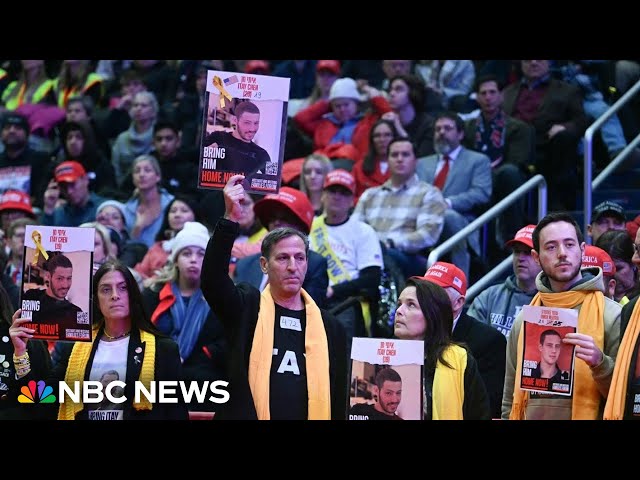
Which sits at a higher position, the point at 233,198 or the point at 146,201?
the point at 146,201

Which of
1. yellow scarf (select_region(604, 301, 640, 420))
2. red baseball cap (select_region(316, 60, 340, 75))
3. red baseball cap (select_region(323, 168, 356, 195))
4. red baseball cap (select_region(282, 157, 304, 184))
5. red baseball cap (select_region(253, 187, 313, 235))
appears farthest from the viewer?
red baseball cap (select_region(316, 60, 340, 75))

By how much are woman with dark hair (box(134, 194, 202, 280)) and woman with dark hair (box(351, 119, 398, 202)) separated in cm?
123

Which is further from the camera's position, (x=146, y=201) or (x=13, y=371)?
(x=146, y=201)

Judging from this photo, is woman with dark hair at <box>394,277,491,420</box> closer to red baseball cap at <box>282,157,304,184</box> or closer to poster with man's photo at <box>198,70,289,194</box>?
poster with man's photo at <box>198,70,289,194</box>

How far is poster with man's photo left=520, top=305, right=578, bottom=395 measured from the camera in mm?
6441

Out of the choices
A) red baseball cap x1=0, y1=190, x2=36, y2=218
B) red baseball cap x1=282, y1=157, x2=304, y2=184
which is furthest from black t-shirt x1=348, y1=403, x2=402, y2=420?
red baseball cap x1=0, y1=190, x2=36, y2=218

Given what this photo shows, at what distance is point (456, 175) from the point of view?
1025cm

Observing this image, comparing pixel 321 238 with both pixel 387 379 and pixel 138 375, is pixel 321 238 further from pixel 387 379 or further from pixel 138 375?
pixel 387 379

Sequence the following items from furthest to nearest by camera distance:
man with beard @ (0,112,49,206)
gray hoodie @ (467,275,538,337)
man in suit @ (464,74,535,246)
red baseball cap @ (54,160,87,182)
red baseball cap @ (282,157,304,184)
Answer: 1. man with beard @ (0,112,49,206)
2. red baseball cap @ (54,160,87,182)
3. red baseball cap @ (282,157,304,184)
4. man in suit @ (464,74,535,246)
5. gray hoodie @ (467,275,538,337)

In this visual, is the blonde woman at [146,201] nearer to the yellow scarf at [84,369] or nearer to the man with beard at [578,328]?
the yellow scarf at [84,369]

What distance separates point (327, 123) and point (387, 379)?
533cm

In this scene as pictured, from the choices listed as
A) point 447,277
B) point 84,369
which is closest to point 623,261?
point 447,277

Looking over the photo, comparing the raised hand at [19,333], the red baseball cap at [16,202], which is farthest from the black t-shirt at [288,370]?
the red baseball cap at [16,202]

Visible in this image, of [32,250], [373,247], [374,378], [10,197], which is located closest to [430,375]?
[374,378]
